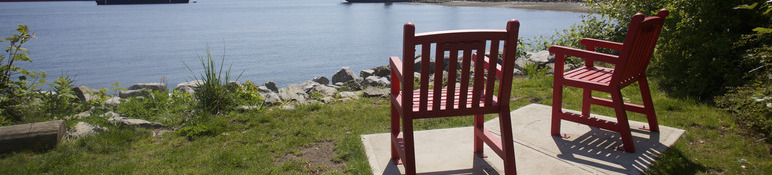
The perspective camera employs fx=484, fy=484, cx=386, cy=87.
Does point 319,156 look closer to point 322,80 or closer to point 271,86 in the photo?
point 271,86

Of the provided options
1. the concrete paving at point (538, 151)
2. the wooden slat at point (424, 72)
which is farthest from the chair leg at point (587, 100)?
the wooden slat at point (424, 72)

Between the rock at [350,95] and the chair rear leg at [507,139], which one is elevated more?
the chair rear leg at [507,139]

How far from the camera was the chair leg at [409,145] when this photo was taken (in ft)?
7.65

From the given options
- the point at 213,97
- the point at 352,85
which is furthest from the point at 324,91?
the point at 213,97

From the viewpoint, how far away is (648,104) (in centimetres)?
325

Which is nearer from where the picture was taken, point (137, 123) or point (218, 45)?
point (137, 123)

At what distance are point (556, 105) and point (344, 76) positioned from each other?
11.3ft

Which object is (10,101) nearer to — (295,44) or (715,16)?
(295,44)

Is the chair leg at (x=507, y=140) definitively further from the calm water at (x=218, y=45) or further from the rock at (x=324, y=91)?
the calm water at (x=218, y=45)

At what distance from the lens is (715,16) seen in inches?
156

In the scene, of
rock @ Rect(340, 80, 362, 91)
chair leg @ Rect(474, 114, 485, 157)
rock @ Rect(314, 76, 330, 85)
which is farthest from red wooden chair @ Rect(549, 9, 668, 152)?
rock @ Rect(314, 76, 330, 85)

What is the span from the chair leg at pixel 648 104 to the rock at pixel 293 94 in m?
2.83

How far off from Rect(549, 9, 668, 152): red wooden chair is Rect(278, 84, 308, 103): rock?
7.96 feet

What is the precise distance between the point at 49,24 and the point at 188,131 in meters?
8.17
